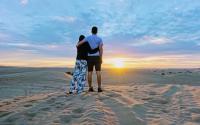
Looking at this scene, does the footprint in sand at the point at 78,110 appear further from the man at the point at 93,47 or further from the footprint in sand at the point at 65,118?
the man at the point at 93,47

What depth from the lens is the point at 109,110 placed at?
348 inches

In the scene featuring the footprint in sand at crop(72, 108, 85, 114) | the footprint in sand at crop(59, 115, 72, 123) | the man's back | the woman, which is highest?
the man's back

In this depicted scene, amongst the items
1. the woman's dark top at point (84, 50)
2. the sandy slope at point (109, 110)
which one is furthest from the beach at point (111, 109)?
the woman's dark top at point (84, 50)

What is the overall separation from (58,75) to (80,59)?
10.1 meters

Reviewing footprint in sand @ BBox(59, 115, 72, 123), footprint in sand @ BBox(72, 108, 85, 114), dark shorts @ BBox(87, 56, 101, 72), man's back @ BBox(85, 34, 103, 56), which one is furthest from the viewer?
dark shorts @ BBox(87, 56, 101, 72)

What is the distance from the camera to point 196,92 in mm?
11477

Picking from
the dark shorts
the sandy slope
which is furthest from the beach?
the dark shorts

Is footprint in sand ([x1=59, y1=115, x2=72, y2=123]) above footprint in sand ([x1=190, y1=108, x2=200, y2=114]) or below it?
below

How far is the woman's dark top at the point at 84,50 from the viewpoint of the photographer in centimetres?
1202

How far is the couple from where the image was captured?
1201 centimetres

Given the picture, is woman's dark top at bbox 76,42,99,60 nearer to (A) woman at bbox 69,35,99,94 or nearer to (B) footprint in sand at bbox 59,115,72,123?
(A) woman at bbox 69,35,99,94

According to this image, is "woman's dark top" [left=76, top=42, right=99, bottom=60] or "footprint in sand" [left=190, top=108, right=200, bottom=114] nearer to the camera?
"footprint in sand" [left=190, top=108, right=200, bottom=114]

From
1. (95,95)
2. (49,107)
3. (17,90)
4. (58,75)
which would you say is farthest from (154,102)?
(58,75)

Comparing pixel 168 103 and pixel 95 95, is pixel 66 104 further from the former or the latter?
pixel 168 103
